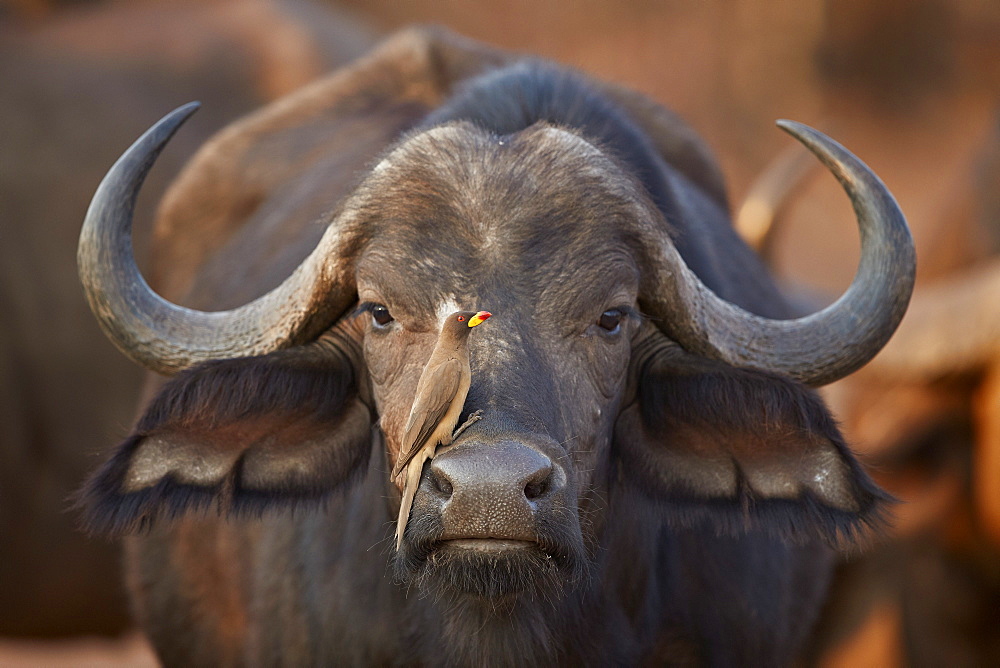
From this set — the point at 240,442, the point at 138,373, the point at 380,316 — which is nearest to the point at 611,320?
the point at 380,316

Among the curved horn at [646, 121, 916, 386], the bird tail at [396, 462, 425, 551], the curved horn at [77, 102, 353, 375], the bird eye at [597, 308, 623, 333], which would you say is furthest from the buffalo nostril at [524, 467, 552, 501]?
the curved horn at [77, 102, 353, 375]

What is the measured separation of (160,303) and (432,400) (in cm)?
110

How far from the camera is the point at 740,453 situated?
3184 millimetres

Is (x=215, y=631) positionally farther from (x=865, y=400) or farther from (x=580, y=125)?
(x=865, y=400)

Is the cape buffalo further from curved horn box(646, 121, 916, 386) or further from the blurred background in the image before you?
the blurred background

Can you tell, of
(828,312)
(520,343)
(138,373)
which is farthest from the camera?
(138,373)

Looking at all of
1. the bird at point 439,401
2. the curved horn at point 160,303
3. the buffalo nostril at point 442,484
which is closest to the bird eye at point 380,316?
the curved horn at point 160,303

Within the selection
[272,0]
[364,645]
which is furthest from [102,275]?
[272,0]

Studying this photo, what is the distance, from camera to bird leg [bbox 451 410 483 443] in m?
2.57

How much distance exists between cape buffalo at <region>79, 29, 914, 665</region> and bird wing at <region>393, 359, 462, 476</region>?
0.08 m

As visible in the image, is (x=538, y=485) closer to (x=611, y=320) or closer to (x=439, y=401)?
(x=439, y=401)

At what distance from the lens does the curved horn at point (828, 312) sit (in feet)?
10.2

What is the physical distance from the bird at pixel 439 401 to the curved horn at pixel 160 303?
25.6 inches

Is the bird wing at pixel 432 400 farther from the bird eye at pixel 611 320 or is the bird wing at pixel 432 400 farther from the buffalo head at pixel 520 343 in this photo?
the bird eye at pixel 611 320
